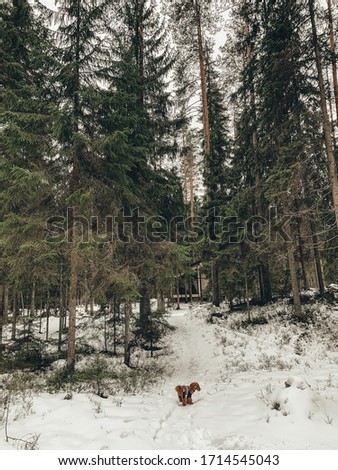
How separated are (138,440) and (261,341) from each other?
868 cm

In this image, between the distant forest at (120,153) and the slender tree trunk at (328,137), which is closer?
the distant forest at (120,153)

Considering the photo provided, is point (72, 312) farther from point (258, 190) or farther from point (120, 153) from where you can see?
point (258, 190)

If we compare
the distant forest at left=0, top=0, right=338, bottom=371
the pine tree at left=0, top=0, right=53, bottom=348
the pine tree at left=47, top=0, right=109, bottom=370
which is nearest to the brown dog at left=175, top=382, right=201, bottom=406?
the distant forest at left=0, top=0, right=338, bottom=371

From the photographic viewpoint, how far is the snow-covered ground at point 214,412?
14.6 ft

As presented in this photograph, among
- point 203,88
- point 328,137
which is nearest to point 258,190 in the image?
point 328,137

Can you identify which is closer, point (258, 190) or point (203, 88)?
point (258, 190)

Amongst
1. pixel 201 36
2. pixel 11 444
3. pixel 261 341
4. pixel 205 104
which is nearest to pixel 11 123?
pixel 11 444

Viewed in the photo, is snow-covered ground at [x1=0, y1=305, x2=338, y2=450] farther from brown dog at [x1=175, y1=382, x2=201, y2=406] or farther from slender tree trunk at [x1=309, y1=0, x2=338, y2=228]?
slender tree trunk at [x1=309, y1=0, x2=338, y2=228]

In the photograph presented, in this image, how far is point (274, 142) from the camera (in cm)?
1466

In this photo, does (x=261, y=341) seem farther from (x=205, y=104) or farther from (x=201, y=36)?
(x=201, y=36)

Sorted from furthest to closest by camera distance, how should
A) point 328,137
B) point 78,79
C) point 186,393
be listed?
point 328,137, point 78,79, point 186,393

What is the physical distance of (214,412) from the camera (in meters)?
5.93

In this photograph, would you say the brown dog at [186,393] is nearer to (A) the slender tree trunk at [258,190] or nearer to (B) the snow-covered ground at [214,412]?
(B) the snow-covered ground at [214,412]

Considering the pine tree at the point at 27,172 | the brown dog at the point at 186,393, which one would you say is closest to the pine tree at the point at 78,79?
the pine tree at the point at 27,172
